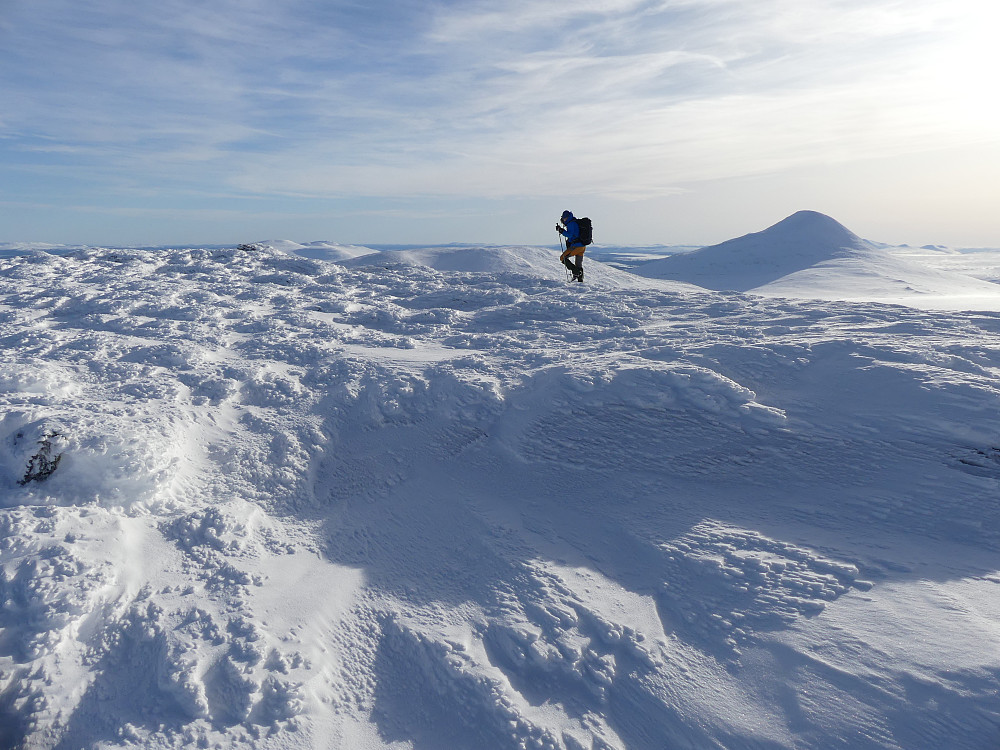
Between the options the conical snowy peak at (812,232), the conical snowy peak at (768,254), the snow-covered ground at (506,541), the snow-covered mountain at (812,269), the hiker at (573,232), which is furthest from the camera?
the conical snowy peak at (812,232)

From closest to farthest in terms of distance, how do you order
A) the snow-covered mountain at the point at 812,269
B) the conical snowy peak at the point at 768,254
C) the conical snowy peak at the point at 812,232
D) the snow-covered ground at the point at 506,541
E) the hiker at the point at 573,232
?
the snow-covered ground at the point at 506,541 < the hiker at the point at 573,232 < the snow-covered mountain at the point at 812,269 < the conical snowy peak at the point at 768,254 < the conical snowy peak at the point at 812,232

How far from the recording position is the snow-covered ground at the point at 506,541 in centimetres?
486

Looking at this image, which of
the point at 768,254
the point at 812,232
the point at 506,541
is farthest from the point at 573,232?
the point at 812,232

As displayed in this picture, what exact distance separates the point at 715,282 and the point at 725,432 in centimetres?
4763

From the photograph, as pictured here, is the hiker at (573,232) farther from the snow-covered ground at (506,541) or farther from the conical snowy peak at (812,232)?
the conical snowy peak at (812,232)

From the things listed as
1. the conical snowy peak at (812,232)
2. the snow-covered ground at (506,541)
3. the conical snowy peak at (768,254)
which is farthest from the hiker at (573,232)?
the conical snowy peak at (812,232)

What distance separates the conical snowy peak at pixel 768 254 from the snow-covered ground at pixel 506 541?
42.2 metres

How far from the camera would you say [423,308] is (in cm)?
1825

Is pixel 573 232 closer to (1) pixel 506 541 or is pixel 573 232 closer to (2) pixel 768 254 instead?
(1) pixel 506 541

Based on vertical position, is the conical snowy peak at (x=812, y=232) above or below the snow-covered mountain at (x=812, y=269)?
above

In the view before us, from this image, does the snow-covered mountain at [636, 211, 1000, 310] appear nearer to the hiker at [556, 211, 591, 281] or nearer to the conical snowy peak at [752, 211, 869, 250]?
the conical snowy peak at [752, 211, 869, 250]

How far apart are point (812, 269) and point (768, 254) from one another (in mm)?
8652

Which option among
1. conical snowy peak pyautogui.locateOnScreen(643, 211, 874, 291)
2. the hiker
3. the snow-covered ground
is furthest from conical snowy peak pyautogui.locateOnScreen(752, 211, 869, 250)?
the hiker

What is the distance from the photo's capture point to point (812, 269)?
161ft
